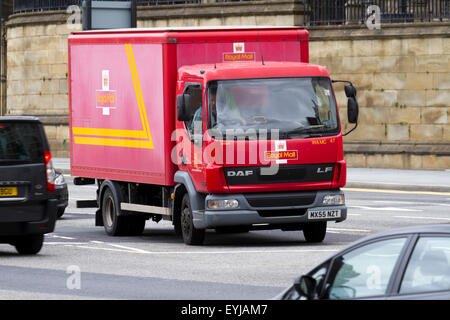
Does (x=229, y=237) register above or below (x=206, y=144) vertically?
below

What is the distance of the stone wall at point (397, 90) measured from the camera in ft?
105

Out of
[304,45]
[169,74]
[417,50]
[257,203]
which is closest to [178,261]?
[257,203]

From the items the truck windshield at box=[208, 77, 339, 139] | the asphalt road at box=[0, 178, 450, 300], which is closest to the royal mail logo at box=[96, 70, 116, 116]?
the asphalt road at box=[0, 178, 450, 300]

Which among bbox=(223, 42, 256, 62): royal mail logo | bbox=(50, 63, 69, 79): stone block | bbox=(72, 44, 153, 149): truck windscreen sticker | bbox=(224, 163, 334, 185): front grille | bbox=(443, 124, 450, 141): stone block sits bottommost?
bbox=(443, 124, 450, 141): stone block

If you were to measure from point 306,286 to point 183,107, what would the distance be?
947 centimetres

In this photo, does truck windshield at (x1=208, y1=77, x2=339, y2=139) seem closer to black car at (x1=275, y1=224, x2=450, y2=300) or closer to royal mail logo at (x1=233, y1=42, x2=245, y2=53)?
royal mail logo at (x1=233, y1=42, x2=245, y2=53)

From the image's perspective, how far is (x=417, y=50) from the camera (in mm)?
32281

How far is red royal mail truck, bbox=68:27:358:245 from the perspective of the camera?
15961 mm

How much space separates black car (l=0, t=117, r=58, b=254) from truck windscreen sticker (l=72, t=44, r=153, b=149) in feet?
7.58

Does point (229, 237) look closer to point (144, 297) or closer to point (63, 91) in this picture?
point (144, 297)

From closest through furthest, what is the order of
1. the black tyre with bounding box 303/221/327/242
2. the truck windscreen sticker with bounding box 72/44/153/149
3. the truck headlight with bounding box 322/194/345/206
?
the truck headlight with bounding box 322/194/345/206 → the black tyre with bounding box 303/221/327/242 → the truck windscreen sticker with bounding box 72/44/153/149

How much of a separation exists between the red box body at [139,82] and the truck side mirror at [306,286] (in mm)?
10257

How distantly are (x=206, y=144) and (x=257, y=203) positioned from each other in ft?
3.41

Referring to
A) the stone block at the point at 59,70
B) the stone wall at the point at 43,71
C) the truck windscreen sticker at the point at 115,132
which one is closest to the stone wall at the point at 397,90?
the stone block at the point at 59,70
